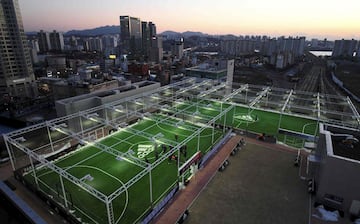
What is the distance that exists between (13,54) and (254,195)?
74549 mm

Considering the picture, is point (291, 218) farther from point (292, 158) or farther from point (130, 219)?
point (130, 219)

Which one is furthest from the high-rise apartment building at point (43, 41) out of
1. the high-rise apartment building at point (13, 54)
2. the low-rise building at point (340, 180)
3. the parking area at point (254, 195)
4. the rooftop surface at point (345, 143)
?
the low-rise building at point (340, 180)

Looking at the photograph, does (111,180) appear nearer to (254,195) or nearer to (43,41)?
(254,195)

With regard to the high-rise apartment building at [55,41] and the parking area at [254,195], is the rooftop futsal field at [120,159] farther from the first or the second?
the high-rise apartment building at [55,41]

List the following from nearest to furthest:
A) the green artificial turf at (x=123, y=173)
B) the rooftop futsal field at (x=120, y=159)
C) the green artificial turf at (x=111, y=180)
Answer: the rooftop futsal field at (x=120, y=159)
the green artificial turf at (x=111, y=180)
the green artificial turf at (x=123, y=173)

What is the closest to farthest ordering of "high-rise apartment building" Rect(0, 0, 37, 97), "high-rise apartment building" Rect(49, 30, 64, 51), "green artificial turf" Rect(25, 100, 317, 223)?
1. "green artificial turf" Rect(25, 100, 317, 223)
2. "high-rise apartment building" Rect(0, 0, 37, 97)
3. "high-rise apartment building" Rect(49, 30, 64, 51)

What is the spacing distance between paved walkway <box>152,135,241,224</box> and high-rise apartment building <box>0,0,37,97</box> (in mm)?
64279

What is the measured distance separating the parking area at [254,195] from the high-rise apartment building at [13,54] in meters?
66.8

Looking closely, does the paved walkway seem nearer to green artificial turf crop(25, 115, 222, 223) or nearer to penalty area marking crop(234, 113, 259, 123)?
green artificial turf crop(25, 115, 222, 223)

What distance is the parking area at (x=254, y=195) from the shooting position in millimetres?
16438

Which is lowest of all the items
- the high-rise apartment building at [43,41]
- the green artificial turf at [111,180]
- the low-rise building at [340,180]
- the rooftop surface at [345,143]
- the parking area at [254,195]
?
the parking area at [254,195]

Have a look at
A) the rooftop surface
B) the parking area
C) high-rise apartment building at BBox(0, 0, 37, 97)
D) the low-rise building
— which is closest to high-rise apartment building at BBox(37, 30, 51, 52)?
high-rise apartment building at BBox(0, 0, 37, 97)

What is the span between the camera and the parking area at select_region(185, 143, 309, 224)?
53.9ft

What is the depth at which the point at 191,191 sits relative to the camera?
1922 cm
